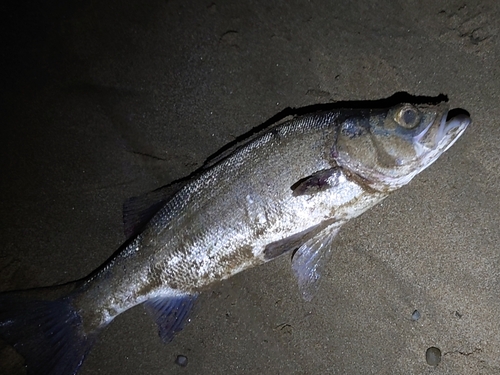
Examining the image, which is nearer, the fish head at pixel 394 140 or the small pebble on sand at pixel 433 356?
the fish head at pixel 394 140

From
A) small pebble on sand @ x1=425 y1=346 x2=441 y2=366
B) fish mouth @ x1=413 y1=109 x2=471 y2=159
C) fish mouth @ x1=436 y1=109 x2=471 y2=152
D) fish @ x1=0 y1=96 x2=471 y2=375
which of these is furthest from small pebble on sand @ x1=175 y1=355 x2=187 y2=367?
fish mouth @ x1=436 y1=109 x2=471 y2=152

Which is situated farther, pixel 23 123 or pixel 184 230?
pixel 23 123

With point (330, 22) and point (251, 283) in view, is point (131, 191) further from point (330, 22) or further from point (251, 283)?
point (330, 22)

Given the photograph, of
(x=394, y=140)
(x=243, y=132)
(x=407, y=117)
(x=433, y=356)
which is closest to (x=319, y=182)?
(x=394, y=140)

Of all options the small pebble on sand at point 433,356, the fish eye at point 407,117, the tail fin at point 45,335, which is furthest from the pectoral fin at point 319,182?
the tail fin at point 45,335

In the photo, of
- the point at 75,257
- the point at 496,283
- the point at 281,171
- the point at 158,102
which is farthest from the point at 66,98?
the point at 496,283

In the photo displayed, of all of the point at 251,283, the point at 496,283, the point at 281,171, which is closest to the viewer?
the point at 281,171

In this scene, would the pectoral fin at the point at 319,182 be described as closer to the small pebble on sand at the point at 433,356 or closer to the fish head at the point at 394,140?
the fish head at the point at 394,140
